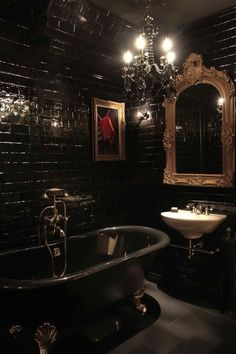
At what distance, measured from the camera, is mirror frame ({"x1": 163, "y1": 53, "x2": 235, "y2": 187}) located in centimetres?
303

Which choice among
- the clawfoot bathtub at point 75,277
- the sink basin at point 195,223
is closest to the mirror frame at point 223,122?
the sink basin at point 195,223

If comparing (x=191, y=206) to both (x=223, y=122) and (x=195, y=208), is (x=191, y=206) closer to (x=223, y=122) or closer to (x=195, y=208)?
(x=195, y=208)

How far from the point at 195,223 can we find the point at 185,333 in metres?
0.93

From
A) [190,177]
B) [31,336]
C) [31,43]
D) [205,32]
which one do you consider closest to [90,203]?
[190,177]

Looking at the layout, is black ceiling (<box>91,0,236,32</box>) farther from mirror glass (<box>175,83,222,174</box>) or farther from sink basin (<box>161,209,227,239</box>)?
sink basin (<box>161,209,227,239</box>)

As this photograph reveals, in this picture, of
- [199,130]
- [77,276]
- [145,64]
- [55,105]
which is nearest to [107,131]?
[55,105]

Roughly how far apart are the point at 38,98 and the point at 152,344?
237 centimetres

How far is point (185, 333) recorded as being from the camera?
2611mm

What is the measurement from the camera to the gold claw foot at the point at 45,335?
6.96ft

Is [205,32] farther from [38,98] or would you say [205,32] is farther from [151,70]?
[38,98]

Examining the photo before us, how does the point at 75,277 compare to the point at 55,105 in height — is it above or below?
below

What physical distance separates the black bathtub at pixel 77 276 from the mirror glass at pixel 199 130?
867 millimetres

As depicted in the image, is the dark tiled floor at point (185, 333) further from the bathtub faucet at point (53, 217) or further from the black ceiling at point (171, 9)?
the black ceiling at point (171, 9)

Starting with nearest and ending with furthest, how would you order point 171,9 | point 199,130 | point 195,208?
point 171,9 → point 195,208 → point 199,130
